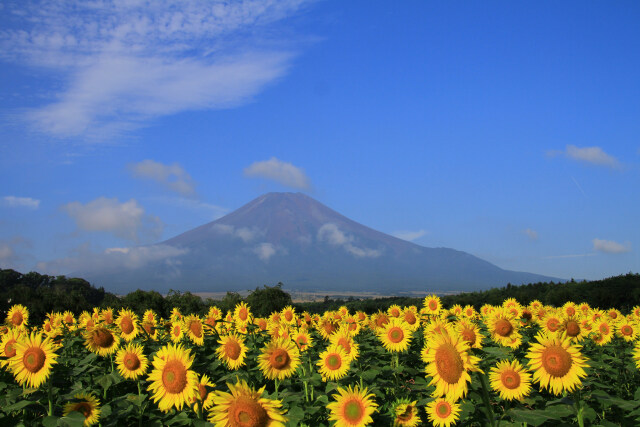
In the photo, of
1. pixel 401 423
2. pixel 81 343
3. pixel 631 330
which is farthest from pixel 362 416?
pixel 631 330

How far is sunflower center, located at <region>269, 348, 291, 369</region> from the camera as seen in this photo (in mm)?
6562

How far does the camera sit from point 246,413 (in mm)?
3943

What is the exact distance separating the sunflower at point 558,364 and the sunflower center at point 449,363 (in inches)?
39.4

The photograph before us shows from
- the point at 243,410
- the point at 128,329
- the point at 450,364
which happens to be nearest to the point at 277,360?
the point at 243,410

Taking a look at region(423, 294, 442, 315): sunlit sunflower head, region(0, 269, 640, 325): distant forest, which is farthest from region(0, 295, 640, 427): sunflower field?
region(0, 269, 640, 325): distant forest

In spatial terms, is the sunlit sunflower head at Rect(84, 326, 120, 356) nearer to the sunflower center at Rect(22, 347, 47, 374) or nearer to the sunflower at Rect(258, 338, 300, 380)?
the sunflower center at Rect(22, 347, 47, 374)

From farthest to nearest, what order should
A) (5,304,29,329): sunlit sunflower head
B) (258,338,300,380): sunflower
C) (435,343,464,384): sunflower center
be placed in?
(5,304,29,329): sunlit sunflower head
(258,338,300,380): sunflower
(435,343,464,384): sunflower center

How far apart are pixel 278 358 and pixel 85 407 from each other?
2.35m

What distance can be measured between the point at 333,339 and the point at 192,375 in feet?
10.7

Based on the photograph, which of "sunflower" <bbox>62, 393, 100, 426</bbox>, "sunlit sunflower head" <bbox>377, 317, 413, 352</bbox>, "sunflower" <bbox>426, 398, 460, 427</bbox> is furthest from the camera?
"sunlit sunflower head" <bbox>377, 317, 413, 352</bbox>

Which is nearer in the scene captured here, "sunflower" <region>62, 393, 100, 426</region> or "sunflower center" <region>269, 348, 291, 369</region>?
"sunflower" <region>62, 393, 100, 426</region>

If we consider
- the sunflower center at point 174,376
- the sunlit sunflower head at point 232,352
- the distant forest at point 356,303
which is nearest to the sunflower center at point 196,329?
the sunlit sunflower head at point 232,352

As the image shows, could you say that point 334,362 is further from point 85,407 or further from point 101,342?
point 101,342

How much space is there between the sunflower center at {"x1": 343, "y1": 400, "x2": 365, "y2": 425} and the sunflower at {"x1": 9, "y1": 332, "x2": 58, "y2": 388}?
3.33 metres
